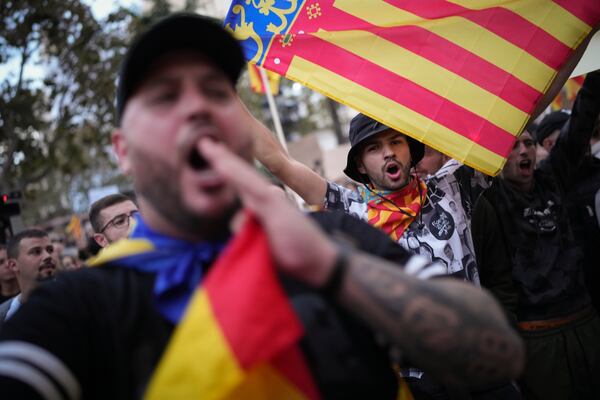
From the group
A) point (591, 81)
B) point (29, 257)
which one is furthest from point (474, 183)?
point (29, 257)

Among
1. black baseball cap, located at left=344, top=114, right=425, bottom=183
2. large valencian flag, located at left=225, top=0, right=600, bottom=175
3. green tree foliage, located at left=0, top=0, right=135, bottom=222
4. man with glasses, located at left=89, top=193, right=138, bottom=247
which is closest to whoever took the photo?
large valencian flag, located at left=225, top=0, right=600, bottom=175

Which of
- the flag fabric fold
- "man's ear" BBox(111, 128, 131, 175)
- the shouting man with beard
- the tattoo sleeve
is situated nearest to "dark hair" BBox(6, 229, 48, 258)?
the shouting man with beard

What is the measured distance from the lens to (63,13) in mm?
11719

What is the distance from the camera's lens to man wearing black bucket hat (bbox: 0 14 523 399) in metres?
1.22

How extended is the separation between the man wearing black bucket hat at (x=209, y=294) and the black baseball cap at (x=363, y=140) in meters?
1.80

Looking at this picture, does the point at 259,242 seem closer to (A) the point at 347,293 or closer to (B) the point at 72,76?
(A) the point at 347,293

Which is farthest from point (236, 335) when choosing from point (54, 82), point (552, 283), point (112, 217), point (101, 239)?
point (54, 82)

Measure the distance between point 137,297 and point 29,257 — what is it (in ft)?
13.4

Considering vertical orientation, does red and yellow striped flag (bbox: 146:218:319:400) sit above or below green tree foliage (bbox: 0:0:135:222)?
above

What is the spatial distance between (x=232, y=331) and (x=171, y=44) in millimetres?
785

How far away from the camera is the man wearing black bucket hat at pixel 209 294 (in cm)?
122

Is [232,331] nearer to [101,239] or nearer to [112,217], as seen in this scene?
[112,217]

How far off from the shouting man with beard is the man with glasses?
70cm

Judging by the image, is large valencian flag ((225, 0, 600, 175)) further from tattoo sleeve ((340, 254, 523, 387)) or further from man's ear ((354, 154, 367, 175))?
tattoo sleeve ((340, 254, 523, 387))
